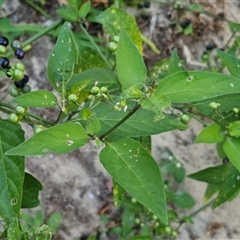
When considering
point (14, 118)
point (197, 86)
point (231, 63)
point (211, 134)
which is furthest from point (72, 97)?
point (231, 63)

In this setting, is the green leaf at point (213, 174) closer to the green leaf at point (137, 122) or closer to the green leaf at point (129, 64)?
the green leaf at point (137, 122)

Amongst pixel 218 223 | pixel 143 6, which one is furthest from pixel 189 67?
pixel 218 223

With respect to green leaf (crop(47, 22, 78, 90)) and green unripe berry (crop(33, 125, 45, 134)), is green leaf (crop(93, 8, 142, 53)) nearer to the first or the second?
green leaf (crop(47, 22, 78, 90))

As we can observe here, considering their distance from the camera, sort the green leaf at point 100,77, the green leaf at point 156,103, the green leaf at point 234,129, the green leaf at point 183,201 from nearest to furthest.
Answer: the green leaf at point 156,103 → the green leaf at point 234,129 → the green leaf at point 100,77 → the green leaf at point 183,201

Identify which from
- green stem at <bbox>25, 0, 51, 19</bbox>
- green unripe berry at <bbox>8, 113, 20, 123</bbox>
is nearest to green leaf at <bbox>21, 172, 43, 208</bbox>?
green unripe berry at <bbox>8, 113, 20, 123</bbox>

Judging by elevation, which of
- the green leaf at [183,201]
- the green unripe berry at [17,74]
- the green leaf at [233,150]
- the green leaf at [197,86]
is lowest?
the green leaf at [183,201]

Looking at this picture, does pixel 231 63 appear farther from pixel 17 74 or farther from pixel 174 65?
pixel 17 74

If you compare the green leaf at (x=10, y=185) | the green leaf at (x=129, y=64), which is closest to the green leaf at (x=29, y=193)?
the green leaf at (x=10, y=185)
